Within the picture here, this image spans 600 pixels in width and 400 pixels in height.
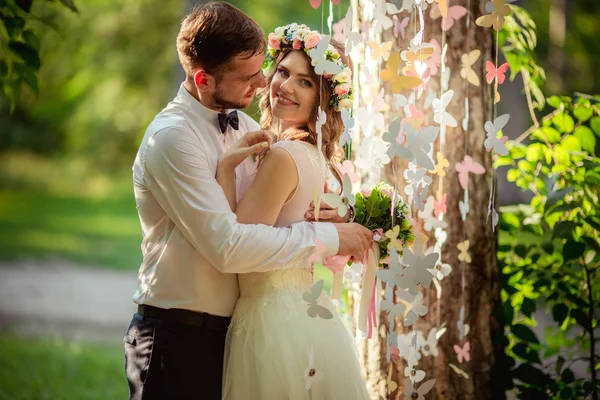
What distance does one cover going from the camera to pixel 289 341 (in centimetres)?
212

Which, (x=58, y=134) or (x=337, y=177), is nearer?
(x=337, y=177)

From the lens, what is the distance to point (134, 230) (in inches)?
420

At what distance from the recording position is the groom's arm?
2012 mm

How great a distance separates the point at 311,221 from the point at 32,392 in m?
3.15

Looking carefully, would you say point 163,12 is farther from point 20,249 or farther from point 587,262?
point 587,262

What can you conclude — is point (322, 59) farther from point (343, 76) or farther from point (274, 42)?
point (274, 42)

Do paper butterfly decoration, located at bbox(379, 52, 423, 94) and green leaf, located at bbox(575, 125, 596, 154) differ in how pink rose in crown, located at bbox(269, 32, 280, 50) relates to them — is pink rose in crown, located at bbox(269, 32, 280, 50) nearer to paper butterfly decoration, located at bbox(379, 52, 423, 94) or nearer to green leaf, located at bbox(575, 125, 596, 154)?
paper butterfly decoration, located at bbox(379, 52, 423, 94)

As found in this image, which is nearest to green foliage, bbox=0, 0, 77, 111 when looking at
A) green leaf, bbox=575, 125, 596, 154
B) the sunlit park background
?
green leaf, bbox=575, 125, 596, 154

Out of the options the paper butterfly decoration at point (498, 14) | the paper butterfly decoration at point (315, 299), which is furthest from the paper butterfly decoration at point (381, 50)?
the paper butterfly decoration at point (315, 299)

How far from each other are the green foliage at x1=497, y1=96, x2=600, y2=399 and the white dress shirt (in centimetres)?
121

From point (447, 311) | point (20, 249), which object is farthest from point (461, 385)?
point (20, 249)

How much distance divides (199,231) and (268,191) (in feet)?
0.74

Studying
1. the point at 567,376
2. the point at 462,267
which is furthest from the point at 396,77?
the point at 567,376

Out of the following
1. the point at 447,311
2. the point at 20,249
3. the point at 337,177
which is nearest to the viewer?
the point at 337,177
